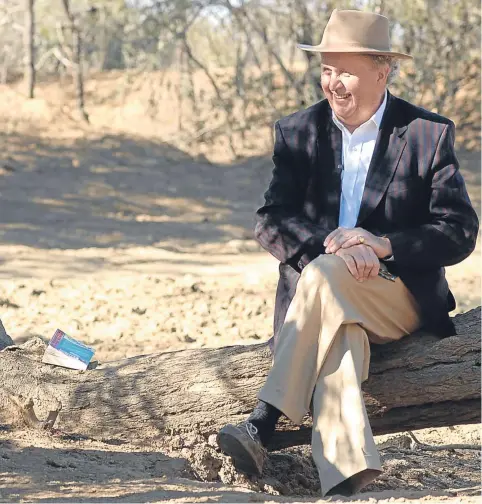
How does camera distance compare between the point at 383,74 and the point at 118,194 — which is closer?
the point at 383,74

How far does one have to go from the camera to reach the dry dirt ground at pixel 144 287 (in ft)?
11.7

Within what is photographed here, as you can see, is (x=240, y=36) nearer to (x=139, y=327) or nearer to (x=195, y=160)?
(x=195, y=160)

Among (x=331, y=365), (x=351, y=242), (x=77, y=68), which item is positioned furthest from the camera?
(x=77, y=68)

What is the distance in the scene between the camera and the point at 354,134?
151 inches

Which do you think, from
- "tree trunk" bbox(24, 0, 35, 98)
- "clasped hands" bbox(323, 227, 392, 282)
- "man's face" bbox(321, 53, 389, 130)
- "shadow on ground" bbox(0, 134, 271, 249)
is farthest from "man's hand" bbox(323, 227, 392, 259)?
"tree trunk" bbox(24, 0, 35, 98)

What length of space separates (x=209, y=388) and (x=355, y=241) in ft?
2.70

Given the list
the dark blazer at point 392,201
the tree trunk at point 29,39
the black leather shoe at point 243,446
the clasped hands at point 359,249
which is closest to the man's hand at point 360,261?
the clasped hands at point 359,249

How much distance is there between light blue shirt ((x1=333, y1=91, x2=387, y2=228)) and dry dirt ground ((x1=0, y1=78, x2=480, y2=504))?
99 centimetres

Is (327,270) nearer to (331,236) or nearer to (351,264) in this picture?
(351,264)

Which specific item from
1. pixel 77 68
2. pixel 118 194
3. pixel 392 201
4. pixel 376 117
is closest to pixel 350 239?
pixel 392 201

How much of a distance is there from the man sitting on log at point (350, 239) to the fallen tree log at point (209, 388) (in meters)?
0.12

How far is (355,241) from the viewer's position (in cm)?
356

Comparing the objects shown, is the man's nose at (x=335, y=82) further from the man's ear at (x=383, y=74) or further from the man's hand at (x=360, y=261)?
the man's hand at (x=360, y=261)

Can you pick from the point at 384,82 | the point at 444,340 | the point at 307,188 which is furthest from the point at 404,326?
the point at 384,82
